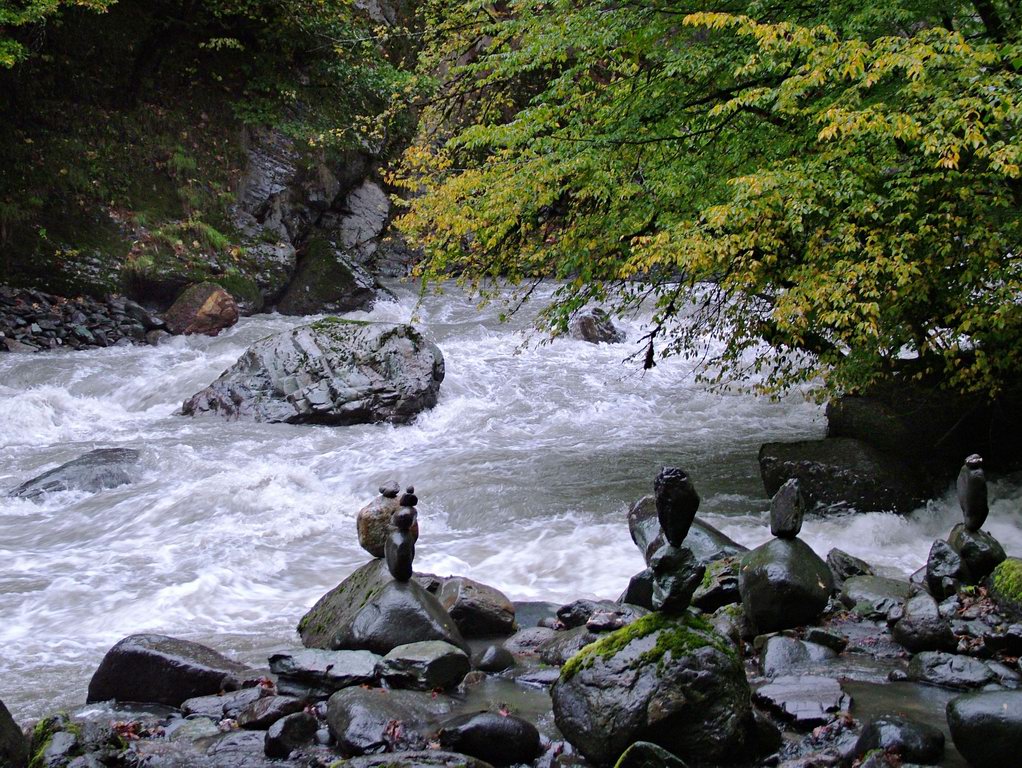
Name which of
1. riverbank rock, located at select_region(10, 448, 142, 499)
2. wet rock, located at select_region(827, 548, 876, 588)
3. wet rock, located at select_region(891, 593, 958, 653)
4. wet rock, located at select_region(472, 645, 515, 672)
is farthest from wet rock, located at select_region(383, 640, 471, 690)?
riverbank rock, located at select_region(10, 448, 142, 499)

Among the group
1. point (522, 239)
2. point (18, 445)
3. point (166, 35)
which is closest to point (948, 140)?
A: point (522, 239)

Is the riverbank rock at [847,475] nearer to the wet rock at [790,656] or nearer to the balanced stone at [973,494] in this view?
the balanced stone at [973,494]

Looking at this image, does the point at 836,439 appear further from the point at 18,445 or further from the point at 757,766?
the point at 18,445

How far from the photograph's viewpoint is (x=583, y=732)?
13.5 ft

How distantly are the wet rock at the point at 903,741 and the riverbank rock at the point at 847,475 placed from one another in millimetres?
5167

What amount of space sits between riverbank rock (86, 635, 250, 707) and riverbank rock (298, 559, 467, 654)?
2.51 feet

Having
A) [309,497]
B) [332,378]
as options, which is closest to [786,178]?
[309,497]

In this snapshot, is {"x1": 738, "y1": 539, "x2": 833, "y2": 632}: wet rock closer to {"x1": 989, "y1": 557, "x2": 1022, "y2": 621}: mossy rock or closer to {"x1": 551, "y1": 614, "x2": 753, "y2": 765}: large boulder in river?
{"x1": 989, "y1": 557, "x2": 1022, "y2": 621}: mossy rock

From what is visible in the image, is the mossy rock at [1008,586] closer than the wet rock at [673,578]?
No

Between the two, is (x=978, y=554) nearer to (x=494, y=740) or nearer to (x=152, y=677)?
(x=494, y=740)

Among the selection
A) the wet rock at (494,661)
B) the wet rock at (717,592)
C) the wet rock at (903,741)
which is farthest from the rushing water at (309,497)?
the wet rock at (903,741)

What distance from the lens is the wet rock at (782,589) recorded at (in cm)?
571

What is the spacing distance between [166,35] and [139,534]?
17.1 metres

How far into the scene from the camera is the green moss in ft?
13.8
